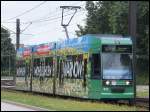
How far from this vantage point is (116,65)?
27609 millimetres

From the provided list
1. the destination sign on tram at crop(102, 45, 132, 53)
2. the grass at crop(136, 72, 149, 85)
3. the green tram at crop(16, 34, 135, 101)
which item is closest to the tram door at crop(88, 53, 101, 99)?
the green tram at crop(16, 34, 135, 101)

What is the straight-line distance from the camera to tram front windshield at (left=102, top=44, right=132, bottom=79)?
27484 mm

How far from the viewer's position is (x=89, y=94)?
2764 cm

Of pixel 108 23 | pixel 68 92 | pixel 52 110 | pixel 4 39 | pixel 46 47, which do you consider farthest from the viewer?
pixel 4 39

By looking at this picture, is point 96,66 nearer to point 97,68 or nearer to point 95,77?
point 97,68

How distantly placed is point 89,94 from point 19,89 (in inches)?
635

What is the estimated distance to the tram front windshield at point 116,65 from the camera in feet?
90.2

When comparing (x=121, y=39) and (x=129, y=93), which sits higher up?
(x=121, y=39)

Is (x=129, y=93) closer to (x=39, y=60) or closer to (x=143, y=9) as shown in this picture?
(x=39, y=60)

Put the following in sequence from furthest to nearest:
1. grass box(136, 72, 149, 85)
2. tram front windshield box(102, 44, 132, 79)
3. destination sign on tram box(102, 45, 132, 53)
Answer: grass box(136, 72, 149, 85), destination sign on tram box(102, 45, 132, 53), tram front windshield box(102, 44, 132, 79)

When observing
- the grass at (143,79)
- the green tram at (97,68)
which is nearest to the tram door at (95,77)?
the green tram at (97,68)

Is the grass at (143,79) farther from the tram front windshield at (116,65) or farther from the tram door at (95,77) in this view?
the tram door at (95,77)

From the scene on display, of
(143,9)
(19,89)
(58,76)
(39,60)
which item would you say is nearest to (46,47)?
(39,60)

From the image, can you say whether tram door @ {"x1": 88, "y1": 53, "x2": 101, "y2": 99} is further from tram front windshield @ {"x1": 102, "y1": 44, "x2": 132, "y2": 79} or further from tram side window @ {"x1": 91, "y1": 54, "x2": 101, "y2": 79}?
tram front windshield @ {"x1": 102, "y1": 44, "x2": 132, "y2": 79}
